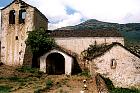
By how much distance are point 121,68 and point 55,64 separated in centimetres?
1085

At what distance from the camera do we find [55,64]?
4116 centimetres

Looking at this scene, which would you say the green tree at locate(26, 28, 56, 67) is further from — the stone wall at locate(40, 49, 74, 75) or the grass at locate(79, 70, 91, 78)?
the grass at locate(79, 70, 91, 78)

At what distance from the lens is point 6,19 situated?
4350 centimetres

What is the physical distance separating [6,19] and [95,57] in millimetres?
15120

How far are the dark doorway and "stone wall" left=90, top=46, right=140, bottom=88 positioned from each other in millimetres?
8227

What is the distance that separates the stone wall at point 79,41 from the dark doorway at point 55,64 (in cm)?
141

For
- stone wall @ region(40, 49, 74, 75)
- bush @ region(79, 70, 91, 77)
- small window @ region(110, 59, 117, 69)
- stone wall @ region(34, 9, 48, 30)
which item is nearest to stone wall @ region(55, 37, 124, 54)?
stone wall @ region(40, 49, 74, 75)

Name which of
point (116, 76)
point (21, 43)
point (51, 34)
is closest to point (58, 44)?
point (51, 34)

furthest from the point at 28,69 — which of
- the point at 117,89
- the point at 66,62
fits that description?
the point at 117,89

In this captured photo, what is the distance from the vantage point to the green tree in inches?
1528

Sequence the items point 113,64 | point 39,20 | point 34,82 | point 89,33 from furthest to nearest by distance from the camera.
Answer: point 39,20 < point 89,33 < point 113,64 < point 34,82

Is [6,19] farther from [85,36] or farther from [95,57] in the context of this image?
[95,57]

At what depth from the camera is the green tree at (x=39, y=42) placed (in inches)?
1528

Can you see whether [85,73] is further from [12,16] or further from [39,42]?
[12,16]
